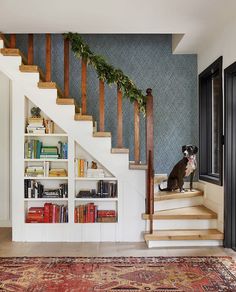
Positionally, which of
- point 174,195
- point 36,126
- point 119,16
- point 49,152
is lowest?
point 174,195

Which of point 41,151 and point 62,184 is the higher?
point 41,151

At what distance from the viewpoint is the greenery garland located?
5672 millimetres

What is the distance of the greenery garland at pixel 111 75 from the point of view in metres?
5.67

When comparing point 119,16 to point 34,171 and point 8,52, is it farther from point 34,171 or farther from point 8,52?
point 34,171

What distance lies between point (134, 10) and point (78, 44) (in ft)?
A: 3.75

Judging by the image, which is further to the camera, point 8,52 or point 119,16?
point 8,52

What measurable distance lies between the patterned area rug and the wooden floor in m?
0.24

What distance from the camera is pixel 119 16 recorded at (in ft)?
16.5

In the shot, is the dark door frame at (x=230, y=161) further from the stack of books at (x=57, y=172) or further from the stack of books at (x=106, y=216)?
the stack of books at (x=57, y=172)

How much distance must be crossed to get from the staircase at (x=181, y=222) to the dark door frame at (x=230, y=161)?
0.16 meters

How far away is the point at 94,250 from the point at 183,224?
122 centimetres

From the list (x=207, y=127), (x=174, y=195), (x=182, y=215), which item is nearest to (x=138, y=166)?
(x=174, y=195)

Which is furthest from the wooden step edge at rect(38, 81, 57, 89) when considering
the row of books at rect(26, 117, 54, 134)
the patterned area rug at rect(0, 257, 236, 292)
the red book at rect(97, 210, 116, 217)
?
→ the patterned area rug at rect(0, 257, 236, 292)

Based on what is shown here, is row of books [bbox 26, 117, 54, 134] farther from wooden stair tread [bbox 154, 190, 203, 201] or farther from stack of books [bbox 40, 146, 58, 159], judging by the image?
wooden stair tread [bbox 154, 190, 203, 201]
